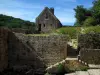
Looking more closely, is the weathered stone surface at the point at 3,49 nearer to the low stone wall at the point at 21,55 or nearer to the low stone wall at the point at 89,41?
the low stone wall at the point at 21,55

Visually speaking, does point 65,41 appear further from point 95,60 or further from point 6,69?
point 6,69

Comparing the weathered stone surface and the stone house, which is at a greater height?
the stone house

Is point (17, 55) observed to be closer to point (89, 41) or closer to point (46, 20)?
point (89, 41)

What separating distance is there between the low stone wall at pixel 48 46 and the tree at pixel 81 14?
19.7 metres

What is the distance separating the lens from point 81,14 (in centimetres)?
4028

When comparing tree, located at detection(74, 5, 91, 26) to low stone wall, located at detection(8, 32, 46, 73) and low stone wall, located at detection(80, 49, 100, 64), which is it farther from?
low stone wall, located at detection(80, 49, 100, 64)

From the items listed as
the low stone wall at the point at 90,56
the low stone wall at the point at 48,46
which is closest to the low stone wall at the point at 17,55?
the low stone wall at the point at 48,46

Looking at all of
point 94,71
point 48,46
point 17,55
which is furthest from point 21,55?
point 94,71

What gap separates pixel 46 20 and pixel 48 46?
16513mm

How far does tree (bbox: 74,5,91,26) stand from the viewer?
1581 inches

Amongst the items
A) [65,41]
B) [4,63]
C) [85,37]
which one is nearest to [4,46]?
[4,63]

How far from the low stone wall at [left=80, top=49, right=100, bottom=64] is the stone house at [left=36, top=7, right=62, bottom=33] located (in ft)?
57.9

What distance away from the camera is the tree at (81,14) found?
1581 inches

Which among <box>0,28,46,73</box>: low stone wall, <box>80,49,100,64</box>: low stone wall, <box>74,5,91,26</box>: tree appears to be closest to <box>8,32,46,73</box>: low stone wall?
<box>0,28,46,73</box>: low stone wall
